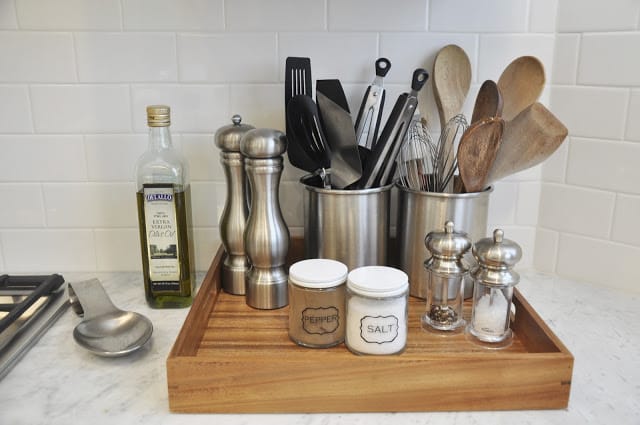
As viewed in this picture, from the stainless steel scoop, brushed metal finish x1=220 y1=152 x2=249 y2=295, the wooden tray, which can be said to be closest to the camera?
the wooden tray

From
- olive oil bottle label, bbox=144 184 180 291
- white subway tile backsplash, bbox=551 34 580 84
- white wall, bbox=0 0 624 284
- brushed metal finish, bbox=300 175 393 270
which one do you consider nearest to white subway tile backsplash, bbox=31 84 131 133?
white wall, bbox=0 0 624 284

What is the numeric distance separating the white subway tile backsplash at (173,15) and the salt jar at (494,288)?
551 mm

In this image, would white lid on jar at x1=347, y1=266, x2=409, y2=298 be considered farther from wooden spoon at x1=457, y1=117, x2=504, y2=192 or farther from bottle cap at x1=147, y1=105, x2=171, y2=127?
bottle cap at x1=147, y1=105, x2=171, y2=127

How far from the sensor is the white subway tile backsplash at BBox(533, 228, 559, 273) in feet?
3.38

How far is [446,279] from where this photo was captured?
0.83 metres

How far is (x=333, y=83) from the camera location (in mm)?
893

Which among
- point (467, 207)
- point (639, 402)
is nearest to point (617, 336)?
point (639, 402)

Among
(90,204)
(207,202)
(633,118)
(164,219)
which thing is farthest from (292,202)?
(633,118)

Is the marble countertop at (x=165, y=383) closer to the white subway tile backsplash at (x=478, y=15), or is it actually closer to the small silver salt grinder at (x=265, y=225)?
the small silver salt grinder at (x=265, y=225)

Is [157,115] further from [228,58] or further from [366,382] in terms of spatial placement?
[366,382]

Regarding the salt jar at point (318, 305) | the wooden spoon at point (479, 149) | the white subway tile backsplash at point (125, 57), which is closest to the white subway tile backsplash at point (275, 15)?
the white subway tile backsplash at point (125, 57)

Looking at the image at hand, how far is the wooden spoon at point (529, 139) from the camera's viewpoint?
781 millimetres

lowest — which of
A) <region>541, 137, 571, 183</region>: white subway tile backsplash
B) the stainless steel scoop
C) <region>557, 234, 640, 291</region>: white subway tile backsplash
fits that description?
the stainless steel scoop

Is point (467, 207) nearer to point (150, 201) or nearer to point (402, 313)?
point (402, 313)
